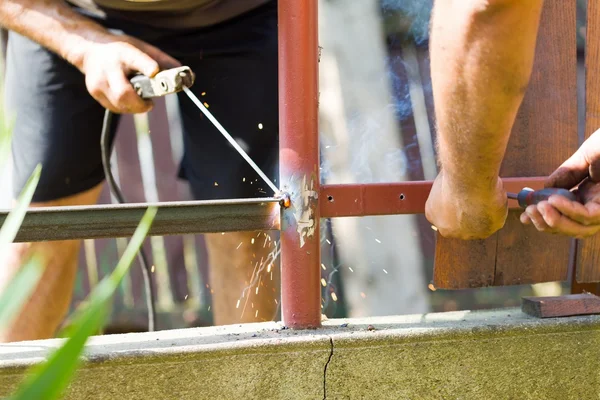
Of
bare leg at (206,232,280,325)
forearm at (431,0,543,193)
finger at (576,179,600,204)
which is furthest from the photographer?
bare leg at (206,232,280,325)

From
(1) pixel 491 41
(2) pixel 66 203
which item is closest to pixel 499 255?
(1) pixel 491 41

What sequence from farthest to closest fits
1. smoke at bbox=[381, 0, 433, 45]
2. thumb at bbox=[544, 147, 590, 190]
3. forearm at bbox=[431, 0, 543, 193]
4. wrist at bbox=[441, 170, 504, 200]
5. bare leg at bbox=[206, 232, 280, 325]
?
smoke at bbox=[381, 0, 433, 45]
bare leg at bbox=[206, 232, 280, 325]
thumb at bbox=[544, 147, 590, 190]
wrist at bbox=[441, 170, 504, 200]
forearm at bbox=[431, 0, 543, 193]

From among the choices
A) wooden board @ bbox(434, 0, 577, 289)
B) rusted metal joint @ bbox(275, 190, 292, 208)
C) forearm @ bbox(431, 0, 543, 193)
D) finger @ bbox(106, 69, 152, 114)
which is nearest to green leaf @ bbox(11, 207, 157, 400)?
forearm @ bbox(431, 0, 543, 193)

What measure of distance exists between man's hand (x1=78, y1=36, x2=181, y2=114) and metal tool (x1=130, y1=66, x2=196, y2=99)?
1 centimetres

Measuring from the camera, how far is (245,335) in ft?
4.45

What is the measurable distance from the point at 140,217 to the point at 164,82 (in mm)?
262

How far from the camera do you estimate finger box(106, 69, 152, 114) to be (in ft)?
4.71

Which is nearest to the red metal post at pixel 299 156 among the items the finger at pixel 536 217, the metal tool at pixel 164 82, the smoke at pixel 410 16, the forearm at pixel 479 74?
the metal tool at pixel 164 82

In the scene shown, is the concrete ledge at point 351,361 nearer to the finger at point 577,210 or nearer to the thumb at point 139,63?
the finger at point 577,210

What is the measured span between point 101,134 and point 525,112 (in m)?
1.13

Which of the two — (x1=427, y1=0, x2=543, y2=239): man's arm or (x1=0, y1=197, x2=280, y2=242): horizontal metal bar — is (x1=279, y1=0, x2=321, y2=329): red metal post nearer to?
(x1=0, y1=197, x2=280, y2=242): horizontal metal bar

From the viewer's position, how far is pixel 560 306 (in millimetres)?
1492

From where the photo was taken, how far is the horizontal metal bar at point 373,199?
1.44 m

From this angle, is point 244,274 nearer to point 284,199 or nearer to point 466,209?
point 284,199
